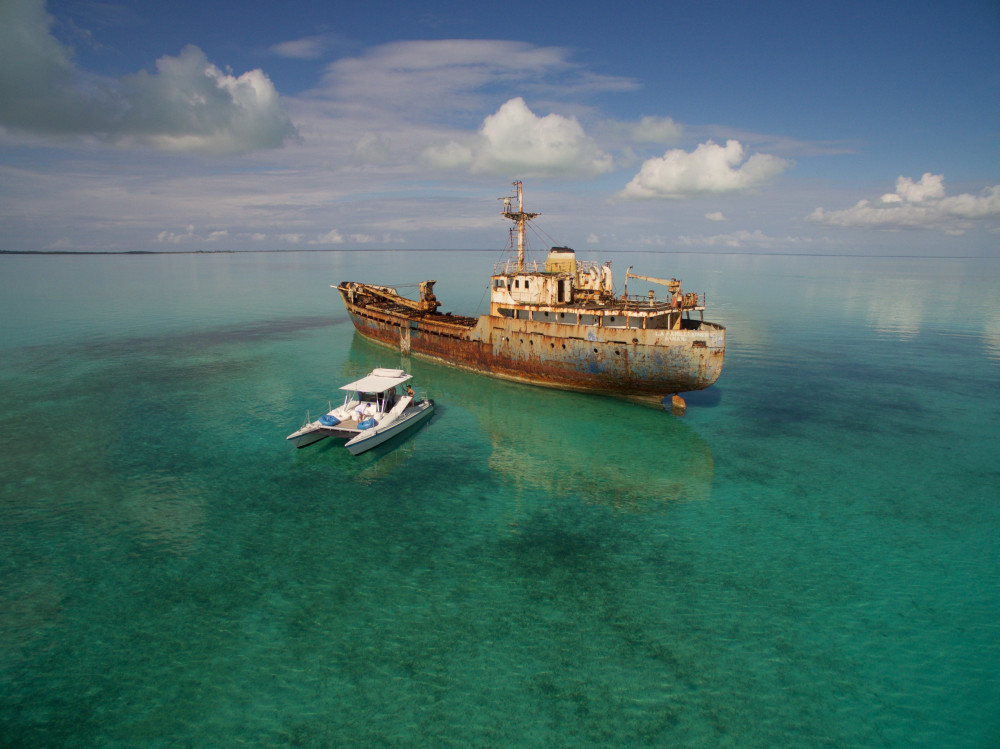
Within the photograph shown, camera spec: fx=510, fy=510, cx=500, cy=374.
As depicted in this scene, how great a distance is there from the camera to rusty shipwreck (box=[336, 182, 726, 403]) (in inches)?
1233

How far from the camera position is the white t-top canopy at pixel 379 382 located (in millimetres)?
27922

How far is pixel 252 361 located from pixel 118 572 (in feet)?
102

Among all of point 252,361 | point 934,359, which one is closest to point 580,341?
point 252,361

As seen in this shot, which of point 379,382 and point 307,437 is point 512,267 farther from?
point 307,437

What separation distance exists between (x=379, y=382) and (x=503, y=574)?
15.7 meters

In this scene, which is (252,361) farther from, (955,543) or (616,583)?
(955,543)

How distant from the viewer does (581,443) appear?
2798 cm

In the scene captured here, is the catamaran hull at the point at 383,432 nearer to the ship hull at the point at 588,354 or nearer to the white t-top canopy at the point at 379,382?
the white t-top canopy at the point at 379,382

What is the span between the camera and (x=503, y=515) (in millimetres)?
20156

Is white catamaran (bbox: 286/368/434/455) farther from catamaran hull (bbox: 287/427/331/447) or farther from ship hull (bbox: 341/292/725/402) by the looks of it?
ship hull (bbox: 341/292/725/402)

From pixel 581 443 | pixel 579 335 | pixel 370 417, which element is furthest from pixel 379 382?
pixel 579 335

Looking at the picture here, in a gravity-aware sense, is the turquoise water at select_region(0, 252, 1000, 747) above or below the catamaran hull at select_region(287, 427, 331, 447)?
below

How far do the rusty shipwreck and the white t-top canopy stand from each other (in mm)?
9785

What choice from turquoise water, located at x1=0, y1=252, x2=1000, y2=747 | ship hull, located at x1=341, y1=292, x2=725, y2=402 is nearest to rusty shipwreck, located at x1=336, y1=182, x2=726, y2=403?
ship hull, located at x1=341, y1=292, x2=725, y2=402
